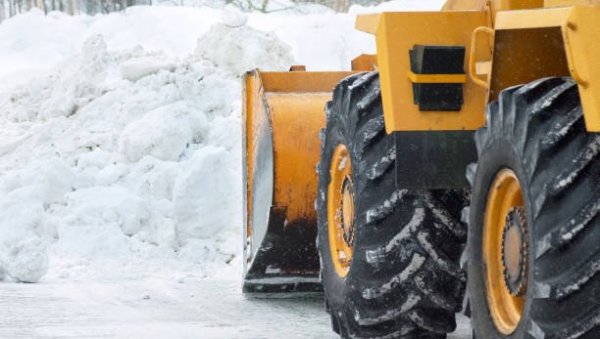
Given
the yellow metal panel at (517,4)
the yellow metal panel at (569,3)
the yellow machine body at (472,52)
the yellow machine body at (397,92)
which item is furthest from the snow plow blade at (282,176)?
the yellow metal panel at (569,3)

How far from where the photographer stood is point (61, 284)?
891 centimetres

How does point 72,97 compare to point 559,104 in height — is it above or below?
below

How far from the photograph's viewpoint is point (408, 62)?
5.43 meters

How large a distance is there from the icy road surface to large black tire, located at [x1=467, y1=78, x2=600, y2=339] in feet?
8.19

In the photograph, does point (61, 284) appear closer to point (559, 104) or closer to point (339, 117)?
point (339, 117)

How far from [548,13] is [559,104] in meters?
0.30

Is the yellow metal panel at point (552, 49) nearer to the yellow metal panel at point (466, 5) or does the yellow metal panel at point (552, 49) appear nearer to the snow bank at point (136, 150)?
the yellow metal panel at point (466, 5)

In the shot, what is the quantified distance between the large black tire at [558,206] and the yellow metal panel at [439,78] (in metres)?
0.95

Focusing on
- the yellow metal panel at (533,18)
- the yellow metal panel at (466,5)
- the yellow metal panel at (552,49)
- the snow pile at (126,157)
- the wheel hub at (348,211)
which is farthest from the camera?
the snow pile at (126,157)

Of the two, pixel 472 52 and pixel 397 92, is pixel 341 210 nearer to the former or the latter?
pixel 397 92

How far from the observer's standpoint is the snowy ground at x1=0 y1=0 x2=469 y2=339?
7.52 meters

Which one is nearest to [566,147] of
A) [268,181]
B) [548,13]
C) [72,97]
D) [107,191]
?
[548,13]

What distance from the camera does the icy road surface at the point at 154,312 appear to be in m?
6.82

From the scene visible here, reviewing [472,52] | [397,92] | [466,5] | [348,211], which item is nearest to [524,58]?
[472,52]
